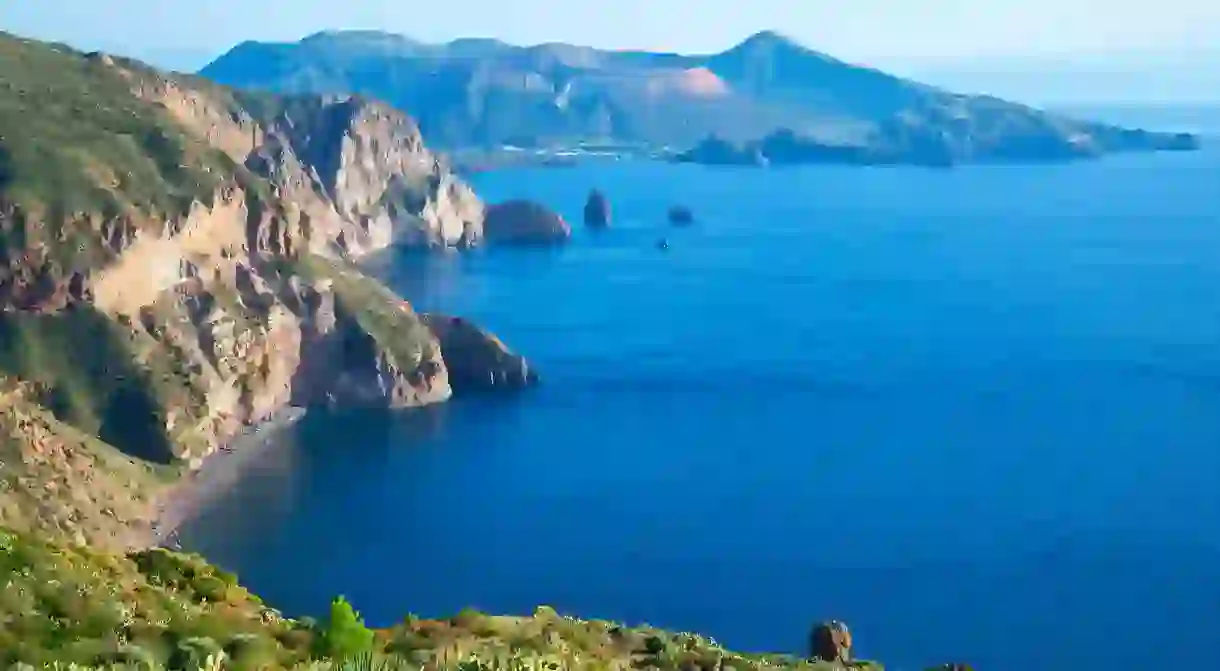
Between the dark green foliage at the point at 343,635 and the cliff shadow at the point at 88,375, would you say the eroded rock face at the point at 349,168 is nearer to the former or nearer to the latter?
the cliff shadow at the point at 88,375

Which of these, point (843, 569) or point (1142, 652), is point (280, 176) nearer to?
point (843, 569)

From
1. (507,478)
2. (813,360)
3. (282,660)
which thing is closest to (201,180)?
Result: (507,478)

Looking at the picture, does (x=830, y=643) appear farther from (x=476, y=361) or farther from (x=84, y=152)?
(x=476, y=361)

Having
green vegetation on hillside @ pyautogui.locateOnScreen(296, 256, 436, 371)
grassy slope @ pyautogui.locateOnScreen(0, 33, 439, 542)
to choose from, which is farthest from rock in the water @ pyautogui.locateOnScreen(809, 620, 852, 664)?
green vegetation on hillside @ pyautogui.locateOnScreen(296, 256, 436, 371)

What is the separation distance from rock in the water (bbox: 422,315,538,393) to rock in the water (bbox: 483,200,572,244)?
83.5 meters

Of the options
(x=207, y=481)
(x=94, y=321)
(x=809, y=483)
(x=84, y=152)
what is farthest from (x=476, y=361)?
(x=809, y=483)

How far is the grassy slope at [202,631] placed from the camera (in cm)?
2214

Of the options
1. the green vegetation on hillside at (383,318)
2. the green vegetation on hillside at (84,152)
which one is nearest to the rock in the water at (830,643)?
the green vegetation on hillside at (84,152)

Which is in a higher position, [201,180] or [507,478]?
[201,180]

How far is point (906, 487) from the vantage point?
277 ft

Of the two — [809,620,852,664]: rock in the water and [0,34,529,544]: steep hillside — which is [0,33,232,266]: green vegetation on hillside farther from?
[809,620,852,664]: rock in the water

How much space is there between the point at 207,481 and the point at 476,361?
1232 inches

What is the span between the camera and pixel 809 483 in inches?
3388

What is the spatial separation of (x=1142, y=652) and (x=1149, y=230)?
146 m
